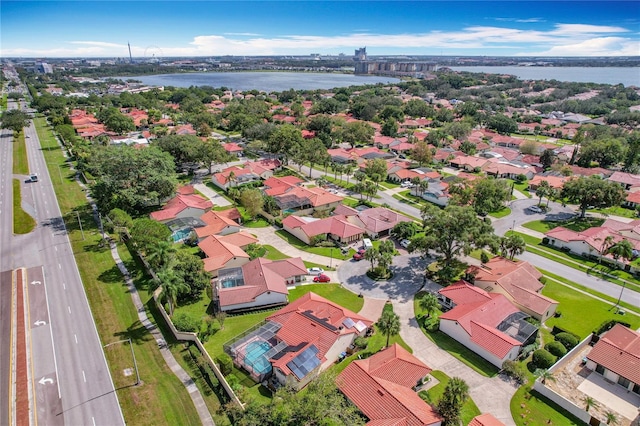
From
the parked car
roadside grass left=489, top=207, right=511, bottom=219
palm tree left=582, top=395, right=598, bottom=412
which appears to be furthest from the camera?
roadside grass left=489, top=207, right=511, bottom=219

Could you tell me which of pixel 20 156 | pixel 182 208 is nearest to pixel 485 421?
pixel 182 208

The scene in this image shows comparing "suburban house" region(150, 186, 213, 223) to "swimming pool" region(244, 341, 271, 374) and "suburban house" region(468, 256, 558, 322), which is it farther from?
"suburban house" region(468, 256, 558, 322)

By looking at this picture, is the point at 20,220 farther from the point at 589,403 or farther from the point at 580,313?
the point at 580,313

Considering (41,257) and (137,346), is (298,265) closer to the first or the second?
(137,346)

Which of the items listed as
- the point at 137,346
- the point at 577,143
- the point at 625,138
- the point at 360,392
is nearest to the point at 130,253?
the point at 137,346

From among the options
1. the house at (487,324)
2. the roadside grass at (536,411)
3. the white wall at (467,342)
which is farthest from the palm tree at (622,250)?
the roadside grass at (536,411)

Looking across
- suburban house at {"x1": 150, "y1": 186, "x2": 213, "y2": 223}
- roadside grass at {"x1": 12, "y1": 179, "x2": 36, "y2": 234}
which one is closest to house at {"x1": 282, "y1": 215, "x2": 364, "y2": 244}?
suburban house at {"x1": 150, "y1": 186, "x2": 213, "y2": 223}
